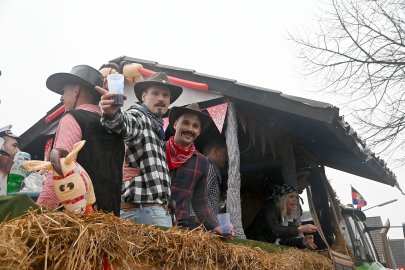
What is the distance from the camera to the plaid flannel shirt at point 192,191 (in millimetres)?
3889

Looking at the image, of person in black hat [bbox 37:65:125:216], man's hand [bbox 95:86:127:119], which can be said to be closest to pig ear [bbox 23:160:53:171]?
person in black hat [bbox 37:65:125:216]

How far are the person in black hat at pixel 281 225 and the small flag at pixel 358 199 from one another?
493cm

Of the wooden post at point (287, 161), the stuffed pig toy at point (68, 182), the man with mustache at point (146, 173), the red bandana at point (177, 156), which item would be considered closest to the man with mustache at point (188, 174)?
the red bandana at point (177, 156)

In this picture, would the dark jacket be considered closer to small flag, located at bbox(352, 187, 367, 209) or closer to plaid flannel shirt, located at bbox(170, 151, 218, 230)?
plaid flannel shirt, located at bbox(170, 151, 218, 230)

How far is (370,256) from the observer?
7.88 meters

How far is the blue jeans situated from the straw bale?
0.23 metres

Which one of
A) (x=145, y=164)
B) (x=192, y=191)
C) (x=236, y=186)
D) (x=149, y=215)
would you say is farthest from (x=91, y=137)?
(x=236, y=186)

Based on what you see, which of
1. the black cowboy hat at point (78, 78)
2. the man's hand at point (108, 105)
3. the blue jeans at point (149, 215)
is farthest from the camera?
the blue jeans at point (149, 215)

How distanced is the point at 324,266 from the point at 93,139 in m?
3.84

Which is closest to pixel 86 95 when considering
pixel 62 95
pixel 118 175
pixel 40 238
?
pixel 62 95

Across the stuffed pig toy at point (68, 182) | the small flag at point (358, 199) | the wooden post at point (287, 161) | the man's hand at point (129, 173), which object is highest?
the small flag at point (358, 199)

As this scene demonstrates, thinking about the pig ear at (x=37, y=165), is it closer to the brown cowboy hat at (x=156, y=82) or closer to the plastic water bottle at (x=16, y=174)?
the plastic water bottle at (x=16, y=174)

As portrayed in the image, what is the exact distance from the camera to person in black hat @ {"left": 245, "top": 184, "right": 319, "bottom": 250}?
5.86 meters

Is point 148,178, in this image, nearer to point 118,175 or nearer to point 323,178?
point 118,175
